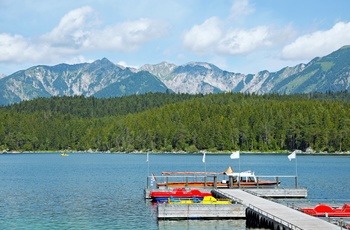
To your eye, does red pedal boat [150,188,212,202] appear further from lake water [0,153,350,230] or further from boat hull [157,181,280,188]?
boat hull [157,181,280,188]

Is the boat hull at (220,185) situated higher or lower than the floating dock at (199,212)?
higher

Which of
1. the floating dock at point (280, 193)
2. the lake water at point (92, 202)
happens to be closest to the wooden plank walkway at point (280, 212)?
the lake water at point (92, 202)

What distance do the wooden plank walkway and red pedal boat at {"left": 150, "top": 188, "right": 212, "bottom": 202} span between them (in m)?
2.57

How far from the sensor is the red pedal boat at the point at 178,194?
219 feet

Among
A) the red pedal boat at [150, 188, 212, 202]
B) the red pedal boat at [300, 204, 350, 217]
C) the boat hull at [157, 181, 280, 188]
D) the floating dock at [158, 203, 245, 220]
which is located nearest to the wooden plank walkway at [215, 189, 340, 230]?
the red pedal boat at [300, 204, 350, 217]

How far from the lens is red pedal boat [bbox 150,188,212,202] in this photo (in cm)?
6662

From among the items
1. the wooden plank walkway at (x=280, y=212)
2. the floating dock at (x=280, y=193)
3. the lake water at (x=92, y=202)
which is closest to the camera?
the wooden plank walkway at (x=280, y=212)

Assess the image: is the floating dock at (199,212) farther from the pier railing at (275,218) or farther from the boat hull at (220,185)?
the boat hull at (220,185)

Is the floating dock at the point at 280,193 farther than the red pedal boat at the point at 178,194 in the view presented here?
Yes

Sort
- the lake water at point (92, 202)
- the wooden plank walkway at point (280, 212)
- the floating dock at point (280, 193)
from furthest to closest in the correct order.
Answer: the floating dock at point (280, 193)
the lake water at point (92, 202)
the wooden plank walkway at point (280, 212)

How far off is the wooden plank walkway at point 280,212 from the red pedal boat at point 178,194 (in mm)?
2572

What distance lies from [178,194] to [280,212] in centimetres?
1939

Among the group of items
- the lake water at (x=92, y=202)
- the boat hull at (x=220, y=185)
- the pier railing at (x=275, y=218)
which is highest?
the boat hull at (x=220, y=185)

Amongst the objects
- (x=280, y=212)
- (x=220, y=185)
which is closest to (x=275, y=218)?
(x=280, y=212)
